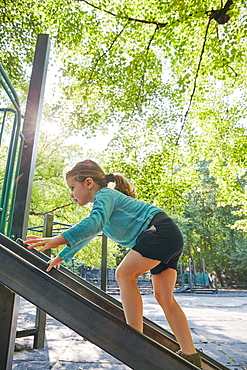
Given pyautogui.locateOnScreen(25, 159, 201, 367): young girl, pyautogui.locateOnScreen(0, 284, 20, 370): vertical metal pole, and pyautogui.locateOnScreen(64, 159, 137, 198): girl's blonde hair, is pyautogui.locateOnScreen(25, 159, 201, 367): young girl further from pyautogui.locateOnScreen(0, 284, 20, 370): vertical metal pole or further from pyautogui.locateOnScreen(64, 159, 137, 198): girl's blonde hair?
pyautogui.locateOnScreen(0, 284, 20, 370): vertical metal pole

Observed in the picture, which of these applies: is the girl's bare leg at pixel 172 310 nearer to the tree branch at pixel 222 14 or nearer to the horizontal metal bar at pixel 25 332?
the horizontal metal bar at pixel 25 332

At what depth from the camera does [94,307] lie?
0.93 m

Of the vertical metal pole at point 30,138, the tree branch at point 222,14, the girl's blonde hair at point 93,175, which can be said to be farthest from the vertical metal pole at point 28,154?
the tree branch at point 222,14

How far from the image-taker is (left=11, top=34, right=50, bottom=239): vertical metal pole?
6.40 ft

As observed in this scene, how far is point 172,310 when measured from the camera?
177 cm

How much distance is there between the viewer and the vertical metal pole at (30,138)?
6.40 ft

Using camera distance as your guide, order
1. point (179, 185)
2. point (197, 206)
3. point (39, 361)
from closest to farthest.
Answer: point (39, 361) < point (179, 185) < point (197, 206)

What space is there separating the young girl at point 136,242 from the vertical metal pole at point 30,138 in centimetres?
33

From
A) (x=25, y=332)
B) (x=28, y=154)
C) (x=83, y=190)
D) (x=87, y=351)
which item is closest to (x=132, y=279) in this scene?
(x=83, y=190)

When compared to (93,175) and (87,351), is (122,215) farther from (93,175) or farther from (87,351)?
(87,351)

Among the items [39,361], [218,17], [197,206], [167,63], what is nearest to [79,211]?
[167,63]

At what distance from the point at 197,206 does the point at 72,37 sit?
22750mm

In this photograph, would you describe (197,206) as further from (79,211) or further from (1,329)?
(1,329)

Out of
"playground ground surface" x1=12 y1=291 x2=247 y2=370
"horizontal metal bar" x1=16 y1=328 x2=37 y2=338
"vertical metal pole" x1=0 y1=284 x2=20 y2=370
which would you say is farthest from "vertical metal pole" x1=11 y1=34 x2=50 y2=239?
"horizontal metal bar" x1=16 y1=328 x2=37 y2=338
